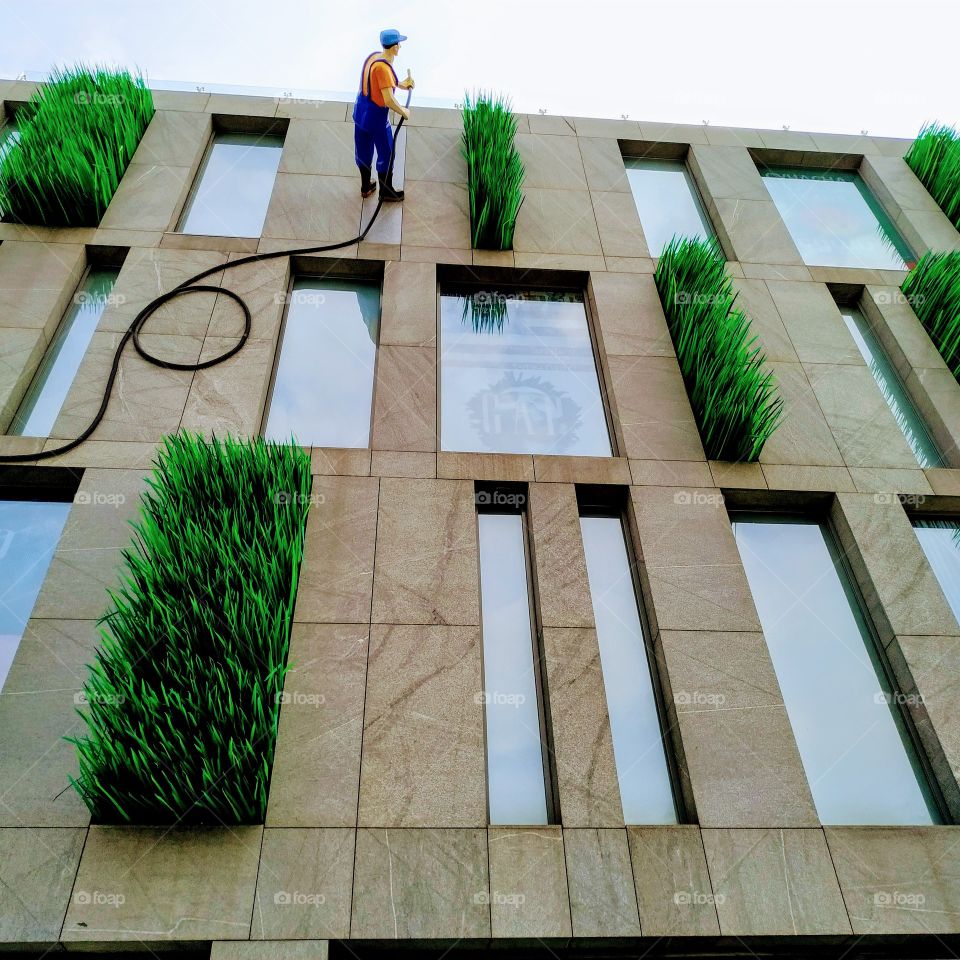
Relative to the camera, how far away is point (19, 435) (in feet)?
19.3

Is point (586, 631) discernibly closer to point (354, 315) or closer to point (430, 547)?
point (430, 547)

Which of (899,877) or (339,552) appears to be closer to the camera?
(899,877)

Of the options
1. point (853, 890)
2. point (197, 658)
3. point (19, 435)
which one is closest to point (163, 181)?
point (19, 435)

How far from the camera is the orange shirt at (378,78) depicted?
6.91 meters

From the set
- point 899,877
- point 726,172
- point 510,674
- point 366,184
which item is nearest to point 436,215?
point 366,184

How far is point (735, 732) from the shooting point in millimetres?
4785

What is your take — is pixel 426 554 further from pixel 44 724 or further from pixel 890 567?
pixel 890 567

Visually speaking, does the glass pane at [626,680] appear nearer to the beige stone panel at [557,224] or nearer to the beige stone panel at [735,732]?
the beige stone panel at [735,732]

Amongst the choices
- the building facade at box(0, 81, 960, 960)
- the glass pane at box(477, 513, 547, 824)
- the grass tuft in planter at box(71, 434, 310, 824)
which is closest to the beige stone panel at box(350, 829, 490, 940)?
the building facade at box(0, 81, 960, 960)

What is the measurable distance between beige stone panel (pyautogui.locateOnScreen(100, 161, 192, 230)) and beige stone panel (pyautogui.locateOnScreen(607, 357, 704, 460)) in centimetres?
510

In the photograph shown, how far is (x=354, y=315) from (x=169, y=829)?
4.94 meters

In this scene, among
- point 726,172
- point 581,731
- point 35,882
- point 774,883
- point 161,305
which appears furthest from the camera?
point 726,172

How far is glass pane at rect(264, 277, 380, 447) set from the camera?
628 cm

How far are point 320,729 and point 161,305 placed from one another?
448 cm
